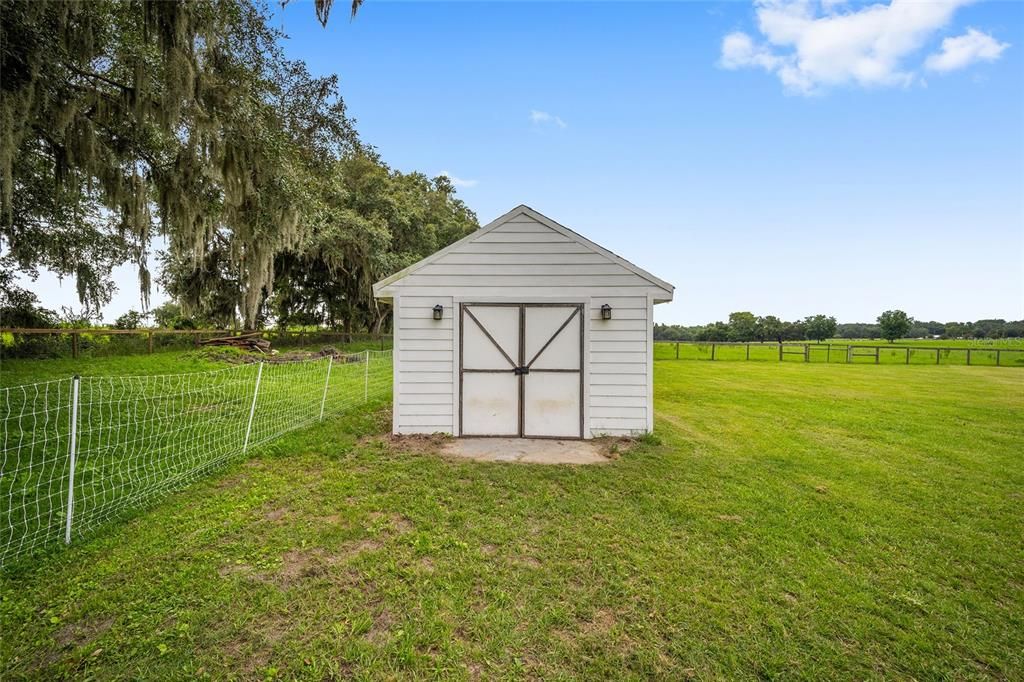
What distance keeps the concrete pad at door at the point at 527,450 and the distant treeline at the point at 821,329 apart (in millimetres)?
32583

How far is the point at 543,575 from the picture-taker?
2.59 meters

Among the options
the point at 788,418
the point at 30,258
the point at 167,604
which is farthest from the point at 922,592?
the point at 30,258

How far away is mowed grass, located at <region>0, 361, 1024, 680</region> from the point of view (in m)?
1.94

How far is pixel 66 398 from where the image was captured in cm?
673

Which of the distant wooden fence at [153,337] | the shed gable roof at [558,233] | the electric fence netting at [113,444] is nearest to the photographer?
the electric fence netting at [113,444]

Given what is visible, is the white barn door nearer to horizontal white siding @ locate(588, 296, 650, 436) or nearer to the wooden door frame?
the wooden door frame

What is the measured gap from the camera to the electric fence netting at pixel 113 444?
3072mm

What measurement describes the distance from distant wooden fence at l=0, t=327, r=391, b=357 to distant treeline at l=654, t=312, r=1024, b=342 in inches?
1034

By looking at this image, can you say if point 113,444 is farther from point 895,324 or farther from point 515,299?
point 895,324

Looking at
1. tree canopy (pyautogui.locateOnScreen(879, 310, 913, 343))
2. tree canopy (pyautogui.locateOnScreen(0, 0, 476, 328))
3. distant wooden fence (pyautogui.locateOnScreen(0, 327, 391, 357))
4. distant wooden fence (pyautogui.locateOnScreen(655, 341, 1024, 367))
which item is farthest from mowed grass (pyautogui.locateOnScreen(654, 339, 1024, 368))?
tree canopy (pyautogui.locateOnScreen(0, 0, 476, 328))

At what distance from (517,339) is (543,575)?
133 inches

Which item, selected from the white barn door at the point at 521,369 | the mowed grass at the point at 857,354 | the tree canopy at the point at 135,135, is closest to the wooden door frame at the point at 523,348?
the white barn door at the point at 521,369

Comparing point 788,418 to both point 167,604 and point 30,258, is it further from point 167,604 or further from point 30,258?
point 30,258

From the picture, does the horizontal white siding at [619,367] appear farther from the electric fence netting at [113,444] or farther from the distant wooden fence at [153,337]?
the distant wooden fence at [153,337]
